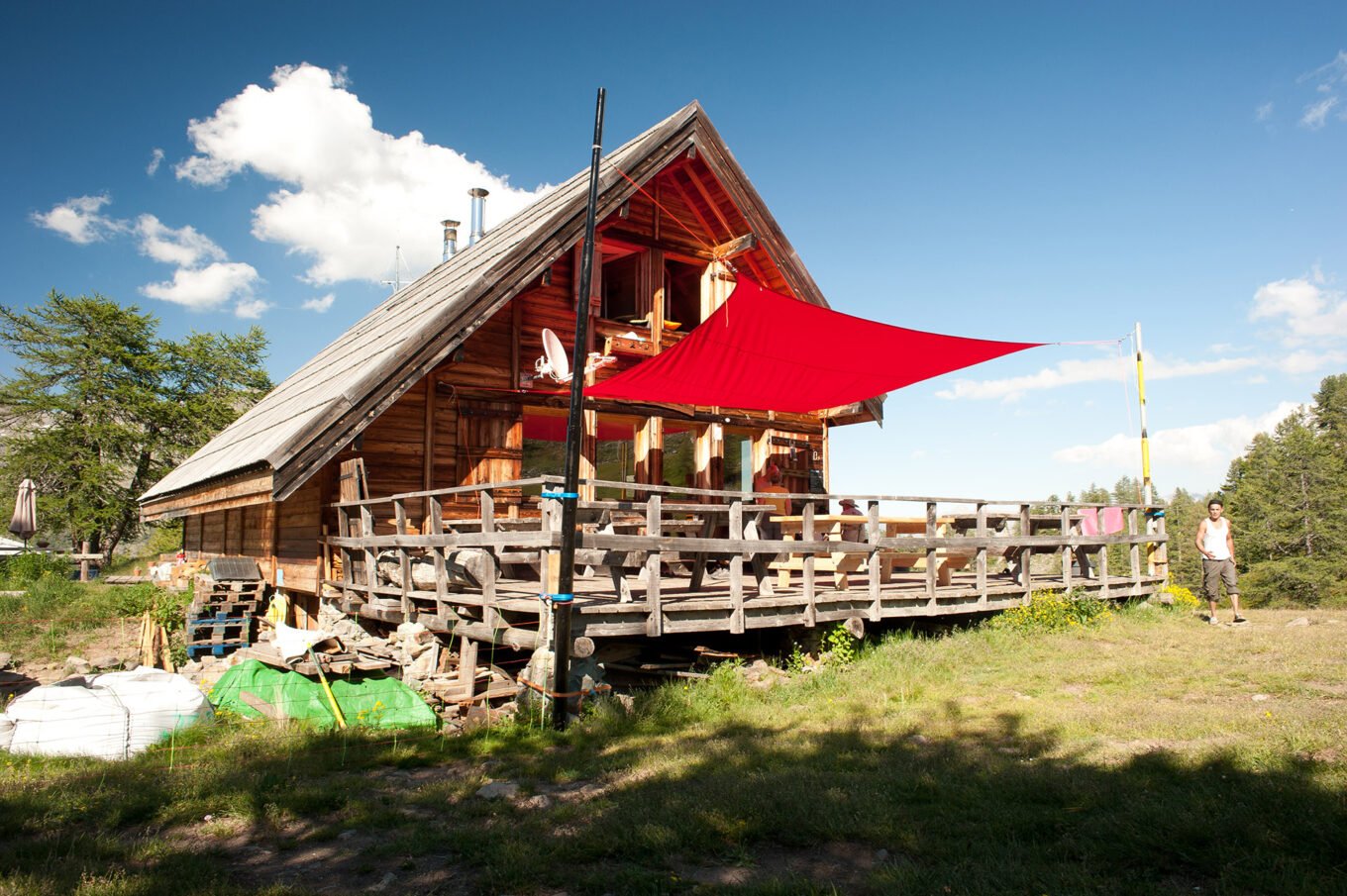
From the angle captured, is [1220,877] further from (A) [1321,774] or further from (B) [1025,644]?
(B) [1025,644]

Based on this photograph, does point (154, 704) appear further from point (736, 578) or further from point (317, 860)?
point (736, 578)

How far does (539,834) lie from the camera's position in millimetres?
4457

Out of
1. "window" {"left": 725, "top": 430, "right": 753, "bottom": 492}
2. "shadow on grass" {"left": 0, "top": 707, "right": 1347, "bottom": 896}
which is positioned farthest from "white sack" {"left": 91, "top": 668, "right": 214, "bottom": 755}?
A: "window" {"left": 725, "top": 430, "right": 753, "bottom": 492}

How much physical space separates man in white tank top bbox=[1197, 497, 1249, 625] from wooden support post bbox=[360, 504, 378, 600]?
10.4 meters

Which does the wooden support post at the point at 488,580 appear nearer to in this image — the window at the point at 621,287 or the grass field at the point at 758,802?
the grass field at the point at 758,802

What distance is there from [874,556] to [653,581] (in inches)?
125

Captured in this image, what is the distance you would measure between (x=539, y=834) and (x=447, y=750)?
7.44ft

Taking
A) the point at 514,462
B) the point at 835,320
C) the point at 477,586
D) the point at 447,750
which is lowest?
the point at 447,750

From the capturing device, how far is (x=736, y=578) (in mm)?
8586

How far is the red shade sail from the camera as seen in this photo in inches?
378

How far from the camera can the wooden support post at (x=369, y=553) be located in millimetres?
9836

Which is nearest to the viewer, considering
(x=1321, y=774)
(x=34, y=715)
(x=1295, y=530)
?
(x=1321, y=774)

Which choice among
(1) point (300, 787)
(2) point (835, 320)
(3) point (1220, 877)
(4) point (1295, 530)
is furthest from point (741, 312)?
(4) point (1295, 530)

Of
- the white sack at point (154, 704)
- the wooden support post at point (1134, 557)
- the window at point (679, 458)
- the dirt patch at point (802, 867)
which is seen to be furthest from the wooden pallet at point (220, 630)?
the wooden support post at point (1134, 557)
